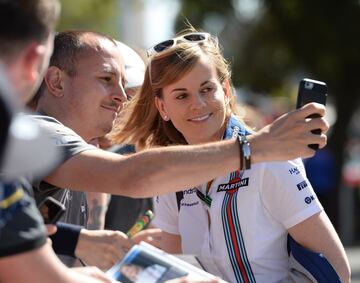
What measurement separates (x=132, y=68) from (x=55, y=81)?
49.5 inches

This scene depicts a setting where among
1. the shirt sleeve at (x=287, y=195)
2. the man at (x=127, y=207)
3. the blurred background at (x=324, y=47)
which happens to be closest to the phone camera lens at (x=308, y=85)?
the shirt sleeve at (x=287, y=195)

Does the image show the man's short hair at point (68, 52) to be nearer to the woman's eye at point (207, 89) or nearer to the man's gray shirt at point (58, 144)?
the man's gray shirt at point (58, 144)

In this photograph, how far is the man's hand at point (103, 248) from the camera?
Answer: 2.91 m

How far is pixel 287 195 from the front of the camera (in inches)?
136

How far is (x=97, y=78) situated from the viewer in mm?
3738

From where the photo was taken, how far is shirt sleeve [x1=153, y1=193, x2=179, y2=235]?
400 centimetres

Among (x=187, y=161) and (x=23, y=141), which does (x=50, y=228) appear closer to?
→ (x=187, y=161)

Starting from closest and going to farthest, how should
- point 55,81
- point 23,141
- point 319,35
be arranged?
point 23,141
point 55,81
point 319,35

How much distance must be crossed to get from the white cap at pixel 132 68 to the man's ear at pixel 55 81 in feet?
3.56

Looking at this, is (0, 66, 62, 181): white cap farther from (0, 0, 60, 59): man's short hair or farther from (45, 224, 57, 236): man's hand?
(45, 224, 57, 236): man's hand

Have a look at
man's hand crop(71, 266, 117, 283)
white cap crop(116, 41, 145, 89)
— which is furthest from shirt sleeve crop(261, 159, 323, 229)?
white cap crop(116, 41, 145, 89)

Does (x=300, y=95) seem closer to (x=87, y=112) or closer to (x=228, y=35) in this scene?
(x=87, y=112)

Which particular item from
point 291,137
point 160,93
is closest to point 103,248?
point 291,137

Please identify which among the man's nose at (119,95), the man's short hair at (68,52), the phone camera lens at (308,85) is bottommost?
the man's nose at (119,95)
